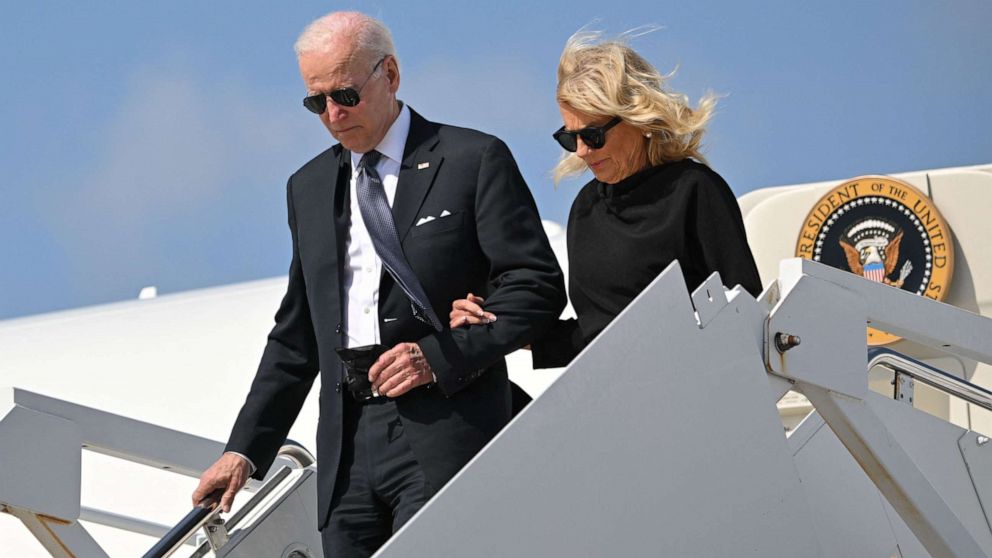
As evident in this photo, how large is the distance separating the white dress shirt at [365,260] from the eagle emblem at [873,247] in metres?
4.56

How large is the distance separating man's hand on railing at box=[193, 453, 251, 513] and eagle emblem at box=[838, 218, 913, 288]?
4.71 m

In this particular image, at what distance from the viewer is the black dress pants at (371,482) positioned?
2809mm

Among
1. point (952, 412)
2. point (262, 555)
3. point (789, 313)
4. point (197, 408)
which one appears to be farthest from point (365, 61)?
point (197, 408)

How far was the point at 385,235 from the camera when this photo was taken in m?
2.97

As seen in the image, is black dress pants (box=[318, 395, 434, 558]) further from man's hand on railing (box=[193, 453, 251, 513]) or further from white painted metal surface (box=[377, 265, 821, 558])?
white painted metal surface (box=[377, 265, 821, 558])

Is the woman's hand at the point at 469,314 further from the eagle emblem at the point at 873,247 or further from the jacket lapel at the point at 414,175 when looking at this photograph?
the eagle emblem at the point at 873,247

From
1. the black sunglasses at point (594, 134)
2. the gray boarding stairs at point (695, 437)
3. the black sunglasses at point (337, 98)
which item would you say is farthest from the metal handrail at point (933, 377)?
the black sunglasses at point (337, 98)

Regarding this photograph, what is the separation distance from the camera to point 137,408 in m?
9.35

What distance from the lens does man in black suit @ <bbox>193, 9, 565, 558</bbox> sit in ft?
9.23

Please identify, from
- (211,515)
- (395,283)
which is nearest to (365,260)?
(395,283)

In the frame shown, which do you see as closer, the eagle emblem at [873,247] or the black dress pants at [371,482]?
the black dress pants at [371,482]

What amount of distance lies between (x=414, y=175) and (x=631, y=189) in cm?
54

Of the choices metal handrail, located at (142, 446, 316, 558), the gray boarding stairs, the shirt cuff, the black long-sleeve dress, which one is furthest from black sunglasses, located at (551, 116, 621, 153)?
metal handrail, located at (142, 446, 316, 558)

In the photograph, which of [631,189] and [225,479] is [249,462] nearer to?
[225,479]
